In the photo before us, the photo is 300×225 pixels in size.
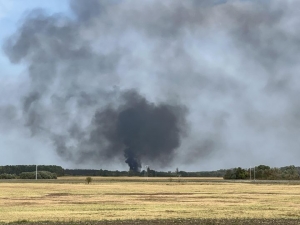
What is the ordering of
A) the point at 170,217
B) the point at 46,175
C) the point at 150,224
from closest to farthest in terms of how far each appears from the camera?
the point at 150,224
the point at 170,217
the point at 46,175

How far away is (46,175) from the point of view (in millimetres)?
175875

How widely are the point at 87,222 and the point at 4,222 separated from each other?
20.4 ft

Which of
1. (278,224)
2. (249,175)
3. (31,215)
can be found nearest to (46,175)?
(249,175)

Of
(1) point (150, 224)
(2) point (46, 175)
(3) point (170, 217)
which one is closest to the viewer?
(1) point (150, 224)

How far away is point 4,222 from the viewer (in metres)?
36.5

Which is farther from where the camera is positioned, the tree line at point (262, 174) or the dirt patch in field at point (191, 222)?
the tree line at point (262, 174)

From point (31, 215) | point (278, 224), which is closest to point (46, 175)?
point (31, 215)

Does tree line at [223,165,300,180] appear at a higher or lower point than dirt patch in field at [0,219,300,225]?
higher

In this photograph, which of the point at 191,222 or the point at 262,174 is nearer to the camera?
the point at 191,222

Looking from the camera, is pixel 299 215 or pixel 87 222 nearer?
pixel 87 222

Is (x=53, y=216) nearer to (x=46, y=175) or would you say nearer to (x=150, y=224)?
(x=150, y=224)

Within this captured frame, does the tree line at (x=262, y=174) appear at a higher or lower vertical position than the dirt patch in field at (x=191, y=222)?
higher

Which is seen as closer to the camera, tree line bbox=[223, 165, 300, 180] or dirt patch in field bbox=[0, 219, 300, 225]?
dirt patch in field bbox=[0, 219, 300, 225]

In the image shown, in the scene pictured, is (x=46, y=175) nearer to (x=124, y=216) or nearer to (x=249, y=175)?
(x=249, y=175)
